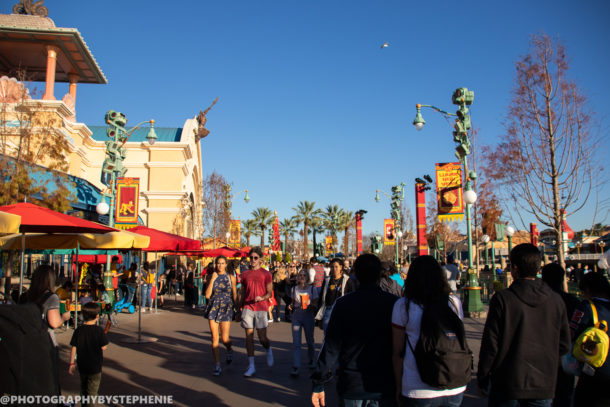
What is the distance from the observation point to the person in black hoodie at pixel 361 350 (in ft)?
10.3

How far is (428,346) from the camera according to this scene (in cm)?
293

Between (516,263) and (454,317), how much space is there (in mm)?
875

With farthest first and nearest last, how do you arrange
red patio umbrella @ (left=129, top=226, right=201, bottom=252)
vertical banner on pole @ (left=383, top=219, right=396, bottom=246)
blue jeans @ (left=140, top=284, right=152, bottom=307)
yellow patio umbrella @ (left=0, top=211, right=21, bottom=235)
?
vertical banner on pole @ (left=383, top=219, right=396, bottom=246)
blue jeans @ (left=140, top=284, right=152, bottom=307)
red patio umbrella @ (left=129, top=226, right=201, bottom=252)
yellow patio umbrella @ (left=0, top=211, right=21, bottom=235)

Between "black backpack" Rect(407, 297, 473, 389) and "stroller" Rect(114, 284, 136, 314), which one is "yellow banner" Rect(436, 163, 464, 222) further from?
"black backpack" Rect(407, 297, 473, 389)

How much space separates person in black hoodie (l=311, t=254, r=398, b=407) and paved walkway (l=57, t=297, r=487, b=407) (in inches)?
114

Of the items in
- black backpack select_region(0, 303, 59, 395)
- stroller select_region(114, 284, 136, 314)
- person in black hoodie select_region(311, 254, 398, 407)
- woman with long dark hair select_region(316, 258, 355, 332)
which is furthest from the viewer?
stroller select_region(114, 284, 136, 314)

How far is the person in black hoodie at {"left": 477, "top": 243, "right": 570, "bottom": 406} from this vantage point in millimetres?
3203

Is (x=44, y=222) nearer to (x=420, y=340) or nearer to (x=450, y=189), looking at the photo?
(x=420, y=340)

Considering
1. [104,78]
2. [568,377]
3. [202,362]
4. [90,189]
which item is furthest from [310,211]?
[568,377]

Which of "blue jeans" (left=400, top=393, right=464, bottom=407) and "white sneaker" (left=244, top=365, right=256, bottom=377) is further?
"white sneaker" (left=244, top=365, right=256, bottom=377)

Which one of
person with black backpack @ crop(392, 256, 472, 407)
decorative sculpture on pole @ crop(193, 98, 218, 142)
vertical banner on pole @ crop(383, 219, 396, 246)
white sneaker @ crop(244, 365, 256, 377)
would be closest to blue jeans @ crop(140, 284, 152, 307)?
white sneaker @ crop(244, 365, 256, 377)

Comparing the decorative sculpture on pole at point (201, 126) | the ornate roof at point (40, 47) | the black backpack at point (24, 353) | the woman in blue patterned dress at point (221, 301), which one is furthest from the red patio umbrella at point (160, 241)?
the decorative sculpture on pole at point (201, 126)

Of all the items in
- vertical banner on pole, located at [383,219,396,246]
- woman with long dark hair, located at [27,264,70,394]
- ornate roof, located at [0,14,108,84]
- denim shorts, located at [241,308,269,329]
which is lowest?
denim shorts, located at [241,308,269,329]

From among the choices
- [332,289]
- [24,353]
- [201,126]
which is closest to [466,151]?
[332,289]
